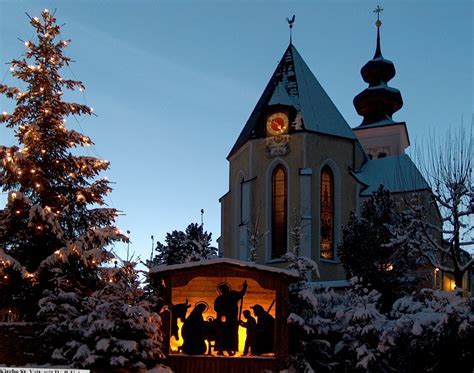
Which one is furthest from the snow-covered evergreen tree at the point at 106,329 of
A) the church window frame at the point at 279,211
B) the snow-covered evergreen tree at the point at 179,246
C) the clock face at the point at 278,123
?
the clock face at the point at 278,123

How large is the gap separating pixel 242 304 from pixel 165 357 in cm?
204

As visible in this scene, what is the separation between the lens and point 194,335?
50.5 ft

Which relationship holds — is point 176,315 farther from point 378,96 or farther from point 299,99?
point 378,96

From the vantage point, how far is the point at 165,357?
15.2 m

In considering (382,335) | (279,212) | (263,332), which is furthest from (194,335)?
(279,212)

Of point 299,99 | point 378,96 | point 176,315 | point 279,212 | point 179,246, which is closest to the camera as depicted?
point 176,315

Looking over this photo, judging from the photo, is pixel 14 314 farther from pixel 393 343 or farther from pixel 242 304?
pixel 393 343

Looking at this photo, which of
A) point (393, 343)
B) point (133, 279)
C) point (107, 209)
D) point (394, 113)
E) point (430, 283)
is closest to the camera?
point (393, 343)

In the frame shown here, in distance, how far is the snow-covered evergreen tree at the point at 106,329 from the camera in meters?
14.5

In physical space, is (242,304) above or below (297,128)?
below

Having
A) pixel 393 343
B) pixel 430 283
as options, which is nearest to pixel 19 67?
pixel 393 343

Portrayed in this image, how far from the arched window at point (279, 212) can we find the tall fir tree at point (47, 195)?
16.5 metres

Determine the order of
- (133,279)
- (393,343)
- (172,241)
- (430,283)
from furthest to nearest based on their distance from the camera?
1. (430,283)
2. (172,241)
3. (133,279)
4. (393,343)

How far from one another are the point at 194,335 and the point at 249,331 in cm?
121
